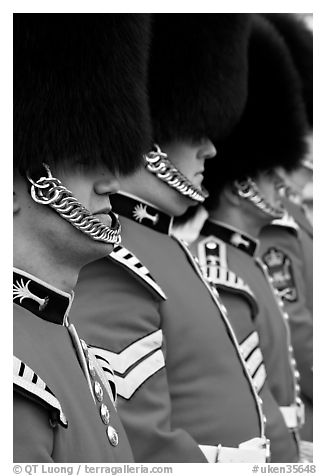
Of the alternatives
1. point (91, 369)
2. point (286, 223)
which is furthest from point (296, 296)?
point (91, 369)

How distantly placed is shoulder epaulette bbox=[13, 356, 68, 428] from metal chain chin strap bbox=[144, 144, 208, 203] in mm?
1233

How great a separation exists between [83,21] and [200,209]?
61.4 inches

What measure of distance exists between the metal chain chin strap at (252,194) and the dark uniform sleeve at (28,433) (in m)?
2.40

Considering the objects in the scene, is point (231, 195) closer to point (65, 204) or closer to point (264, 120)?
point (264, 120)

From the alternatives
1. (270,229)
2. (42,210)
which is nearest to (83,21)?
(42,210)

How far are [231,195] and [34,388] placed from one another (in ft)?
7.81

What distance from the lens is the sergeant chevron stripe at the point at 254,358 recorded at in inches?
142

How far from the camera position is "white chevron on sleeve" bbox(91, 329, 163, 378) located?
2.80 meters

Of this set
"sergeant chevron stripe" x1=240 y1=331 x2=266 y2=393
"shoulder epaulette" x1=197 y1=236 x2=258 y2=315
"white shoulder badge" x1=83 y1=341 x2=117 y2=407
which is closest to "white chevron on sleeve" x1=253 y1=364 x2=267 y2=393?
"sergeant chevron stripe" x1=240 y1=331 x2=266 y2=393

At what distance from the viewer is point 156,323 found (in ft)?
9.73

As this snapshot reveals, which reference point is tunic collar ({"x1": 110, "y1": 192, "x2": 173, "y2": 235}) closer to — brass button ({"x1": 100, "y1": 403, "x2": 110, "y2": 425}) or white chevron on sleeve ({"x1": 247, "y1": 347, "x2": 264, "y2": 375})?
white chevron on sleeve ({"x1": 247, "y1": 347, "x2": 264, "y2": 375})

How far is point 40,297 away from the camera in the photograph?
88.4 inches

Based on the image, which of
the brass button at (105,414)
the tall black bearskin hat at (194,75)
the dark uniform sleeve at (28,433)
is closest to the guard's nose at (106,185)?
the brass button at (105,414)
